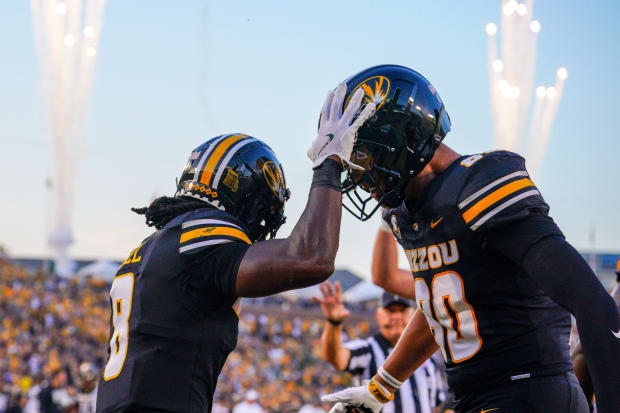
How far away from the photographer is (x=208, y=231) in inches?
120

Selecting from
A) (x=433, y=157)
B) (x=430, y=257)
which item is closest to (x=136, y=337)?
(x=430, y=257)

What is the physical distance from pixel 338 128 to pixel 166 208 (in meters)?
0.93

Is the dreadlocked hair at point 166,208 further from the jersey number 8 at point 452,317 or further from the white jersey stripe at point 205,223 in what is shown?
the jersey number 8 at point 452,317

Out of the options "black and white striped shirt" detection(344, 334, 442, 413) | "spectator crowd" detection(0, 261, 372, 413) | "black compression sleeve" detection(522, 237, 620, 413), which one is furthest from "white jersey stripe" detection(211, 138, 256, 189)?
"spectator crowd" detection(0, 261, 372, 413)

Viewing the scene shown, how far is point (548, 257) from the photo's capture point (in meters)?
2.56

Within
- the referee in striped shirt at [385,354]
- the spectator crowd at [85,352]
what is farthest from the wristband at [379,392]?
the spectator crowd at [85,352]

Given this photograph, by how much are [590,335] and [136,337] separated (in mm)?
1741

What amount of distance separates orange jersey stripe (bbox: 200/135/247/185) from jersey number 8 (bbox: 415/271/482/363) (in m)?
1.13

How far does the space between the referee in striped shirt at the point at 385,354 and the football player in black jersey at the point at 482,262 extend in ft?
9.50

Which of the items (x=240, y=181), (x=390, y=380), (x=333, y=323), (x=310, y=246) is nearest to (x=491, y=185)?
(x=310, y=246)

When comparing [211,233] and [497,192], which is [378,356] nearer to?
[211,233]

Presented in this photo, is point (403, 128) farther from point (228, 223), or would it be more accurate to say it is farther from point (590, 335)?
point (590, 335)

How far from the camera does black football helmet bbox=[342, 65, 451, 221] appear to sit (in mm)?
3205

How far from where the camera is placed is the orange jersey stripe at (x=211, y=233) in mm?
3051
